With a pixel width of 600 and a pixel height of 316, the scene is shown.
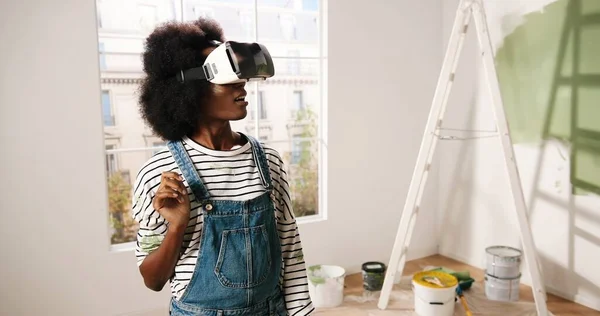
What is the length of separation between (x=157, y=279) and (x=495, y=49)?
2.85 meters

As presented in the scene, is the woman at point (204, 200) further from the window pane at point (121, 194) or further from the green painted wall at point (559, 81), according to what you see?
the window pane at point (121, 194)

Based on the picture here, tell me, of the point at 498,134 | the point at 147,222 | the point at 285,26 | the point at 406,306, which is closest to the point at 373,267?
the point at 406,306

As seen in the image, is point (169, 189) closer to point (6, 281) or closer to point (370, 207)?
point (6, 281)

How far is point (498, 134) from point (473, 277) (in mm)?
1173

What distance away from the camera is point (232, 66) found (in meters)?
1.13

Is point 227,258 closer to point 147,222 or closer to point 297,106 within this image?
point 147,222

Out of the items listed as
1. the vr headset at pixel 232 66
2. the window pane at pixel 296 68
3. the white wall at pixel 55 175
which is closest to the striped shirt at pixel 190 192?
the vr headset at pixel 232 66

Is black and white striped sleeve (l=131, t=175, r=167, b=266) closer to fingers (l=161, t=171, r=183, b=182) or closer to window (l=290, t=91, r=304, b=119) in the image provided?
→ fingers (l=161, t=171, r=183, b=182)

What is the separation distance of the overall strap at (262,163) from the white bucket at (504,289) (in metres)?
2.24

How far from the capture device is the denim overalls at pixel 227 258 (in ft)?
3.73

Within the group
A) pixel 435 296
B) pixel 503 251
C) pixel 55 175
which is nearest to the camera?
pixel 55 175

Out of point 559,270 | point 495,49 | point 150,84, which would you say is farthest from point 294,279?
point 495,49

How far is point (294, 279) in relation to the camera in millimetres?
1296

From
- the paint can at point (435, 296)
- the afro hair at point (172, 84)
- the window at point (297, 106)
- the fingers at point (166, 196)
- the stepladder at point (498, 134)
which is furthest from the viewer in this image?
the window at point (297, 106)
